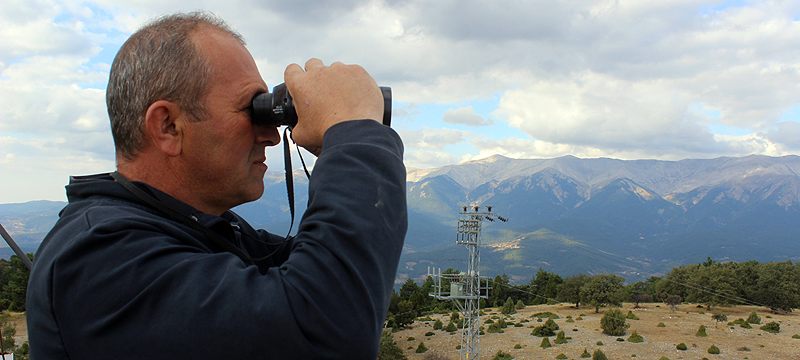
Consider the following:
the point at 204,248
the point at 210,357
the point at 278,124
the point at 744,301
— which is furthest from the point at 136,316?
the point at 744,301

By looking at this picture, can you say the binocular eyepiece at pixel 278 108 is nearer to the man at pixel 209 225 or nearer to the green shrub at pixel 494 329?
the man at pixel 209 225

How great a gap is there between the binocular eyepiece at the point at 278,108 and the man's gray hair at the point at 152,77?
117mm

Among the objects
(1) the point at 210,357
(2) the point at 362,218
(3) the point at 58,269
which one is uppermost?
(2) the point at 362,218

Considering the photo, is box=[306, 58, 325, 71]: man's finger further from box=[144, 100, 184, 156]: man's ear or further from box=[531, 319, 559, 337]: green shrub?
box=[531, 319, 559, 337]: green shrub

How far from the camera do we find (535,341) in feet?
118

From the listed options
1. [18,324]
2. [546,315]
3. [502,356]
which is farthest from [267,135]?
[546,315]

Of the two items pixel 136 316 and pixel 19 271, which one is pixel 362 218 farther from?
pixel 19 271

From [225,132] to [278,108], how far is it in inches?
5.0

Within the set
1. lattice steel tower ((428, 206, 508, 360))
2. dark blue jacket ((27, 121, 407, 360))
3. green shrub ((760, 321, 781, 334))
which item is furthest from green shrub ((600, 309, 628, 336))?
dark blue jacket ((27, 121, 407, 360))

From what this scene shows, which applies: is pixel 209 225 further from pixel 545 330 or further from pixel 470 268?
pixel 545 330

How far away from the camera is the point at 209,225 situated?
4.31 feet

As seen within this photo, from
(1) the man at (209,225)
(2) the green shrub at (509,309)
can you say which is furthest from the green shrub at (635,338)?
(1) the man at (209,225)

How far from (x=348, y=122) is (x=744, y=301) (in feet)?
183

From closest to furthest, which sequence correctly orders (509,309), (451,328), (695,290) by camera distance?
(451,328) → (695,290) → (509,309)
